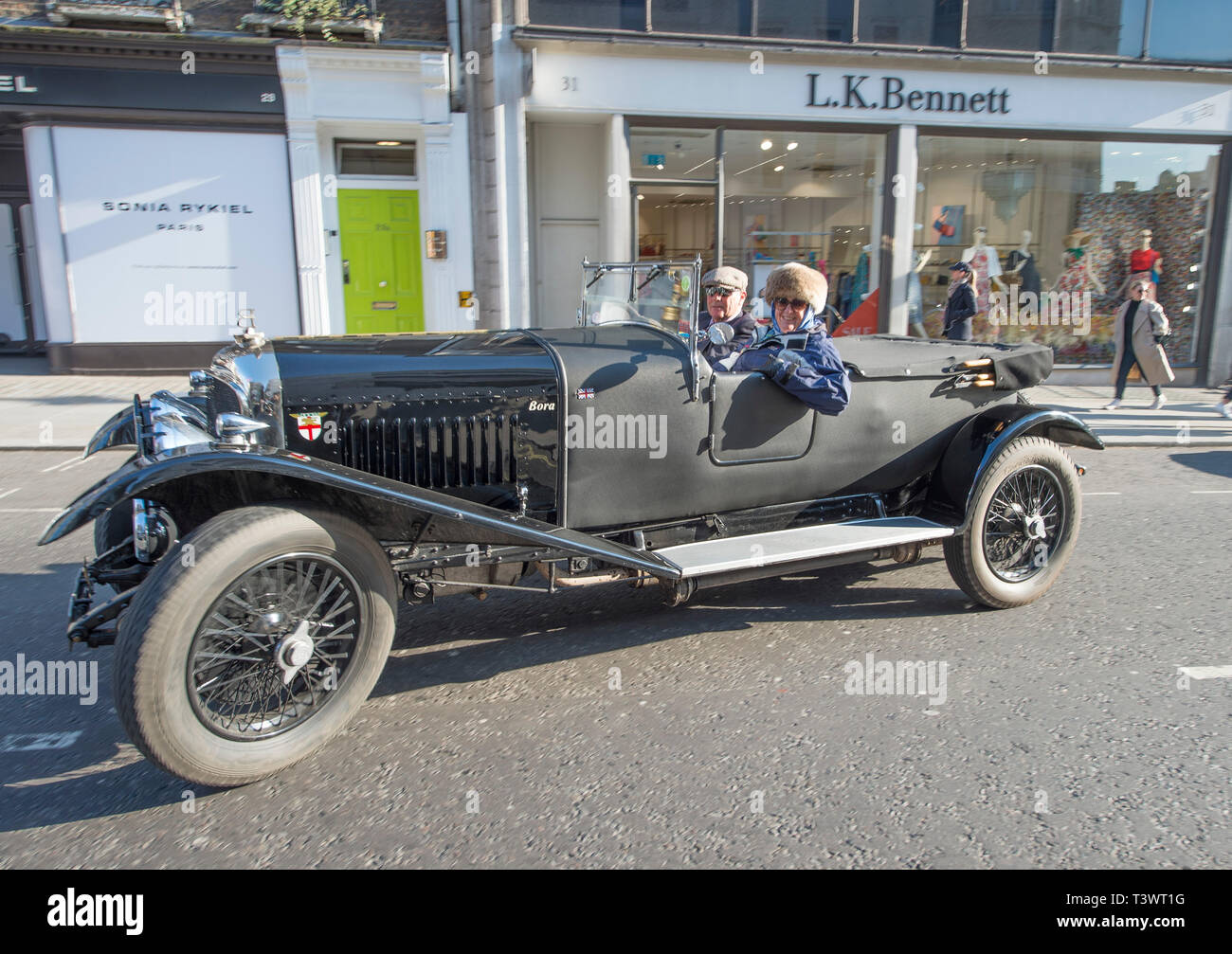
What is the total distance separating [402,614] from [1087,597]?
335 cm

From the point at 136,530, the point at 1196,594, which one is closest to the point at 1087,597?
the point at 1196,594

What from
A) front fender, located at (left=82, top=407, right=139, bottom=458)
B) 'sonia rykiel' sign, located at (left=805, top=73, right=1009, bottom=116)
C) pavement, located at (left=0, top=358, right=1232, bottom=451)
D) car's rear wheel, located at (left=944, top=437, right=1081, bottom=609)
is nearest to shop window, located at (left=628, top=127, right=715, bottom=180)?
'sonia rykiel' sign, located at (left=805, top=73, right=1009, bottom=116)

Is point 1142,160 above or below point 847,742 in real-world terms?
above

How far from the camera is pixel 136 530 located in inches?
111

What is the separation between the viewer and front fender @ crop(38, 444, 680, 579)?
8.02 ft

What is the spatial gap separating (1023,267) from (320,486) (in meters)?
12.1

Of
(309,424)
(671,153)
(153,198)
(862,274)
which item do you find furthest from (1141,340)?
(153,198)

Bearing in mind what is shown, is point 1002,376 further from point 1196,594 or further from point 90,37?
point 90,37

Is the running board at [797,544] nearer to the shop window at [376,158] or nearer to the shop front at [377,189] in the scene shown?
the shop front at [377,189]

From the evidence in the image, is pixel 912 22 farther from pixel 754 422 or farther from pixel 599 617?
pixel 599 617

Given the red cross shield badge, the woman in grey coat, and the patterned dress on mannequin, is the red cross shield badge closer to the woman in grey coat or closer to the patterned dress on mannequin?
the woman in grey coat

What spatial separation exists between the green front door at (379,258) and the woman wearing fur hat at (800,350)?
26.3 feet

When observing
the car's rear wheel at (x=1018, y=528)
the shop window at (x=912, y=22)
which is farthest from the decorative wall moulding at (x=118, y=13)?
the car's rear wheel at (x=1018, y=528)

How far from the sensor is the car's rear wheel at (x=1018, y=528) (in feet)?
12.5
